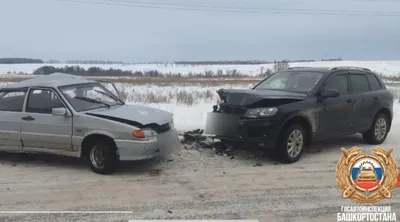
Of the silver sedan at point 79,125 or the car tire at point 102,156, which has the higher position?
the silver sedan at point 79,125

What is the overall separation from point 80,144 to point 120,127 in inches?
31.7

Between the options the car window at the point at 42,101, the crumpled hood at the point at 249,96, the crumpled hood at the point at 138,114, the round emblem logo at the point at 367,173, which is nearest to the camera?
the round emblem logo at the point at 367,173

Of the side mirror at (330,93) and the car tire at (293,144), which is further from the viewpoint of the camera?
the side mirror at (330,93)

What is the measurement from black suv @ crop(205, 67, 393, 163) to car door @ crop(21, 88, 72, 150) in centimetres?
265

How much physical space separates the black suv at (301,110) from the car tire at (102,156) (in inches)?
80.6

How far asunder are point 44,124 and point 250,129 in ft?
11.6

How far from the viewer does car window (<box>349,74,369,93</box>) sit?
8.71 m

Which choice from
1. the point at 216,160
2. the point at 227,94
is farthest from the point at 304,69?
the point at 216,160

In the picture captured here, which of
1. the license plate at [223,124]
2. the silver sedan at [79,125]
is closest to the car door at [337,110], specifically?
→ the license plate at [223,124]

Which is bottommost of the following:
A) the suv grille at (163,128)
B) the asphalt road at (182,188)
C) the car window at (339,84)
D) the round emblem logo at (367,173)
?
the asphalt road at (182,188)

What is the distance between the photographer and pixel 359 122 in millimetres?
8602

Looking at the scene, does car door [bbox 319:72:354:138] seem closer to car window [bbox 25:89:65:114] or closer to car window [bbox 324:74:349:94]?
car window [bbox 324:74:349:94]

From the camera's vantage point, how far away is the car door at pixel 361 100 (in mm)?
8562

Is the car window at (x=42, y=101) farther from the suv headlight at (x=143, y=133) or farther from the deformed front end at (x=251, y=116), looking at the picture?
the deformed front end at (x=251, y=116)
